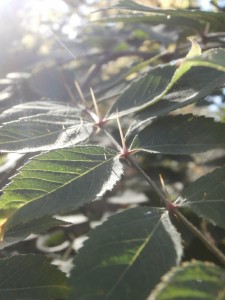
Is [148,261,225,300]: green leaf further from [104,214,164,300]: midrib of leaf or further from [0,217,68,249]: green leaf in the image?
[0,217,68,249]: green leaf

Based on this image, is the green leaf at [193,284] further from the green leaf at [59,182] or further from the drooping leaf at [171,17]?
the drooping leaf at [171,17]

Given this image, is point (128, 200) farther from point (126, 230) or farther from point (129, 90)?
point (126, 230)

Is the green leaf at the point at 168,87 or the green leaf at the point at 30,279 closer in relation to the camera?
the green leaf at the point at 30,279

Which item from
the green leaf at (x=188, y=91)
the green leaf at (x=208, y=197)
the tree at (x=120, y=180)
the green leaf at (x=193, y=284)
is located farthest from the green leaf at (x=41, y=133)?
the green leaf at (x=193, y=284)

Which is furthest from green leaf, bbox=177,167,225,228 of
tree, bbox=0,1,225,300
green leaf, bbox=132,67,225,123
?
green leaf, bbox=132,67,225,123

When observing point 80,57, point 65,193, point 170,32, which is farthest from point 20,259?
point 170,32
